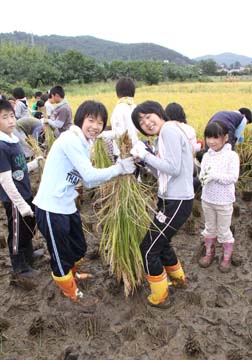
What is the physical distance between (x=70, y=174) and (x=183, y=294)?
1300mm

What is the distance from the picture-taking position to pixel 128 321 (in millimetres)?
2447

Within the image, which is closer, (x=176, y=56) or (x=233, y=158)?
(x=233, y=158)

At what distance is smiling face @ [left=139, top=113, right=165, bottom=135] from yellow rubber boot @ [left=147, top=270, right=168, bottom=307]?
1031 millimetres

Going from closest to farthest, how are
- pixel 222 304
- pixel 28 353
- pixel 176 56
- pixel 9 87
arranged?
1. pixel 28 353
2. pixel 222 304
3. pixel 9 87
4. pixel 176 56

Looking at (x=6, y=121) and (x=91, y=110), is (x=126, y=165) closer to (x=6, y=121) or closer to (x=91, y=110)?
(x=91, y=110)

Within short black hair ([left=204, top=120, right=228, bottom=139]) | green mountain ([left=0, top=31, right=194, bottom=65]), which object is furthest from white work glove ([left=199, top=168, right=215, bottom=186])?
green mountain ([left=0, top=31, right=194, bottom=65])

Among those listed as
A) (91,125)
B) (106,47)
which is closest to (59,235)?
(91,125)

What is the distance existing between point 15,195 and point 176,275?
143cm

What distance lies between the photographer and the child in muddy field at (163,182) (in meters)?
2.21

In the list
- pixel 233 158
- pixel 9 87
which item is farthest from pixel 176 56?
pixel 233 158

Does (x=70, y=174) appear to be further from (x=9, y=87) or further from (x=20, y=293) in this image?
(x=9, y=87)

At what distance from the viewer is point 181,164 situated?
7.60 ft

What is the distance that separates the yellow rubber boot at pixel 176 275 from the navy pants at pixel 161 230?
0.28 m

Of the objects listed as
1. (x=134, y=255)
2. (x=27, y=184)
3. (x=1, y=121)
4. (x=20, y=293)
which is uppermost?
(x=1, y=121)
